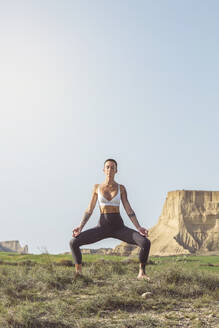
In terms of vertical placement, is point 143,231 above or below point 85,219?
below

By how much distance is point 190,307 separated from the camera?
291 inches

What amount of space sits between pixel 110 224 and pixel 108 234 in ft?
0.69

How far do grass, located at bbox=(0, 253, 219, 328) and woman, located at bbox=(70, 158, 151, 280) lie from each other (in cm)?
60

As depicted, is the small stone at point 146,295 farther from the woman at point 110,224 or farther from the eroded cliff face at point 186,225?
the eroded cliff face at point 186,225

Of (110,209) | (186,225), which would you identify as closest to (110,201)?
(110,209)

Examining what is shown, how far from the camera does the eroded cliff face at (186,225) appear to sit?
83875 millimetres

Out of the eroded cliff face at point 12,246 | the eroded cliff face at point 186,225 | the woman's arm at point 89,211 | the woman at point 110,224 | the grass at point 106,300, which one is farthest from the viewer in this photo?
the eroded cliff face at point 12,246

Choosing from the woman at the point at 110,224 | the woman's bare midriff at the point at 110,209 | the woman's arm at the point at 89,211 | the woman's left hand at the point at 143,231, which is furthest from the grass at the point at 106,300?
the woman's bare midriff at the point at 110,209

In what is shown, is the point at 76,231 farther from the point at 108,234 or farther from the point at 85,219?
the point at 108,234

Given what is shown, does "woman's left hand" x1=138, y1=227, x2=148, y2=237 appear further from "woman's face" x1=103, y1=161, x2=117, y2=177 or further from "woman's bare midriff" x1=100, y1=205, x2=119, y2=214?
"woman's face" x1=103, y1=161, x2=117, y2=177

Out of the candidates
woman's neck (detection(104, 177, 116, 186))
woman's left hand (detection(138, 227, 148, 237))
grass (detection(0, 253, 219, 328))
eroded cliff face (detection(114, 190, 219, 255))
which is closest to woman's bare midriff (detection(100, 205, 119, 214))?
woman's neck (detection(104, 177, 116, 186))

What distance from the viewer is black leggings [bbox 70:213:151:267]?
340 inches

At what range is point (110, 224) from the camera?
880 cm

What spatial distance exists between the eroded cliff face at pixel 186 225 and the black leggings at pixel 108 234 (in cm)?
7433
